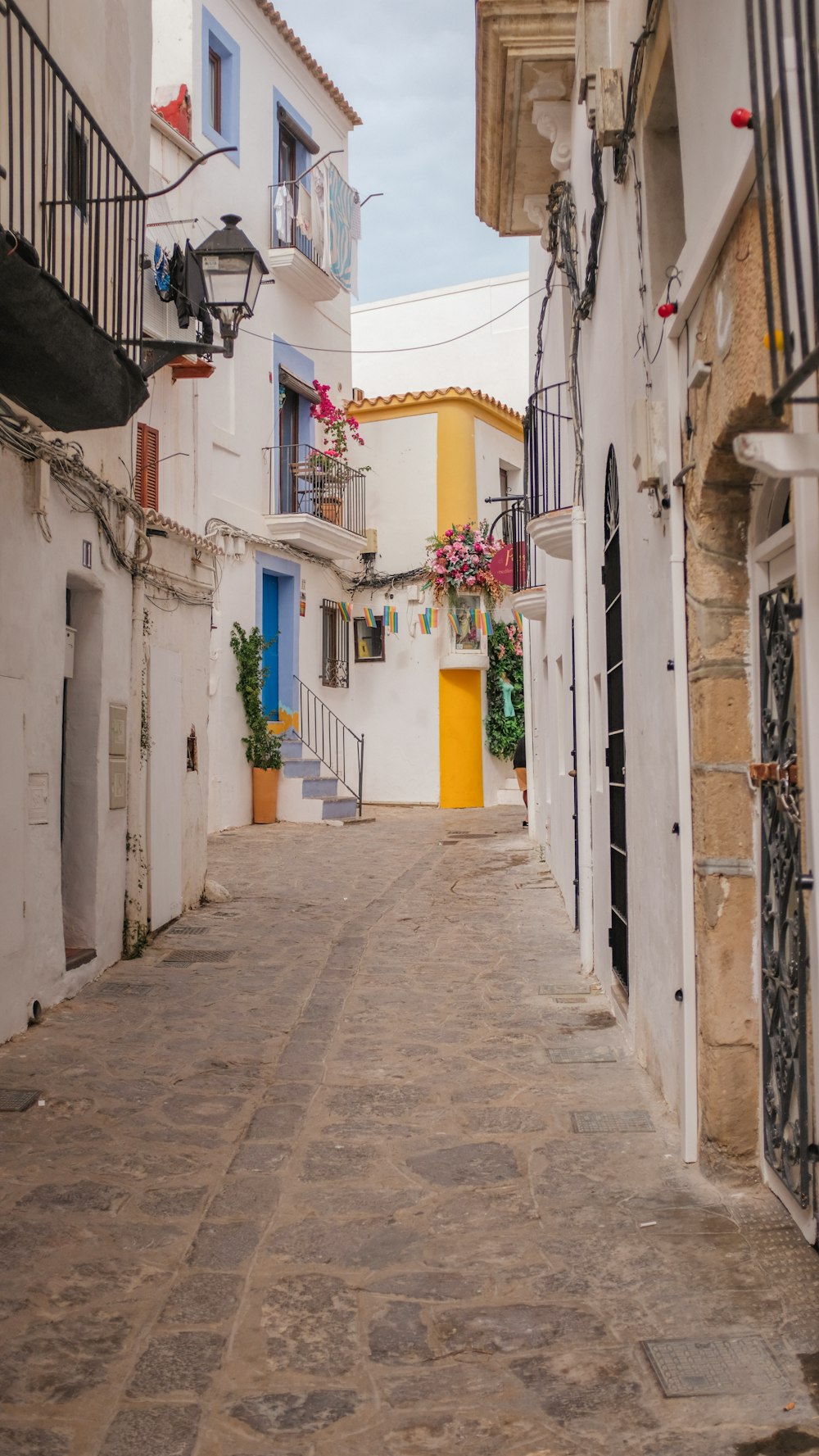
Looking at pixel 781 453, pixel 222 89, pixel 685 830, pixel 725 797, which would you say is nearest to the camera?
pixel 781 453

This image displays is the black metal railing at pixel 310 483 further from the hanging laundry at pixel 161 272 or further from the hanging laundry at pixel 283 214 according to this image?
the hanging laundry at pixel 161 272

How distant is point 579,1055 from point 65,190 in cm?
589

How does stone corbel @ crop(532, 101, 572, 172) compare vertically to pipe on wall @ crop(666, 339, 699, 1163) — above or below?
above

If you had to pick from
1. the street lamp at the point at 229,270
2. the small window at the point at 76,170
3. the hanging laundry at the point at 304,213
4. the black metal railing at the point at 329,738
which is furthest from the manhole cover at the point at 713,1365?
the hanging laundry at the point at 304,213

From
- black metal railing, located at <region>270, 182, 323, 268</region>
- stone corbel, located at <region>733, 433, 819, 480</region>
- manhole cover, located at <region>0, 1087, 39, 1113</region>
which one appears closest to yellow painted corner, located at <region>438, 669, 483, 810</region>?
black metal railing, located at <region>270, 182, 323, 268</region>

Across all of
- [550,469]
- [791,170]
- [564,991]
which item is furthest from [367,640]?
[791,170]

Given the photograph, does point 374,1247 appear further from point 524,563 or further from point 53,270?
point 524,563

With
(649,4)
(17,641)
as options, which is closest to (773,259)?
(649,4)

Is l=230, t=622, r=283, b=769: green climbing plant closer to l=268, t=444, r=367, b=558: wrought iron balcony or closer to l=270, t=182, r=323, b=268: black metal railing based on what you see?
l=268, t=444, r=367, b=558: wrought iron balcony

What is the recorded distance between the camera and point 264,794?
1753cm

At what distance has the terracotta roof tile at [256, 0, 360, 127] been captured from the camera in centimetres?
1825

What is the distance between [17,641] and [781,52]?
16.7 feet

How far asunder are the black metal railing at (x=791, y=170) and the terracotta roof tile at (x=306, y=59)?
18.0 meters

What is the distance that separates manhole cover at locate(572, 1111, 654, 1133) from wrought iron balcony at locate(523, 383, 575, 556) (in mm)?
4829
